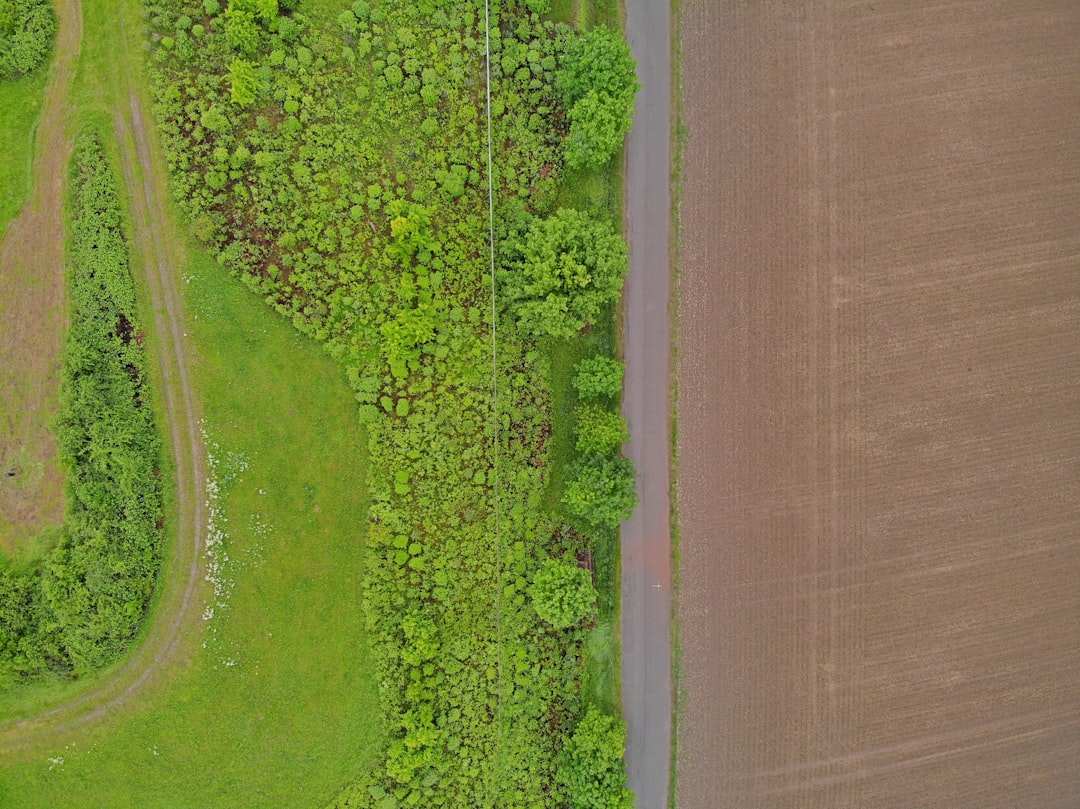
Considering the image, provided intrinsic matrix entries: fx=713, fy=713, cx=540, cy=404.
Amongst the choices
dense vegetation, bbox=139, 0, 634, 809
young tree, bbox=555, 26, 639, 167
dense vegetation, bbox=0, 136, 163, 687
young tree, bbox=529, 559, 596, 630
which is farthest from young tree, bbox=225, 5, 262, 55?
young tree, bbox=529, 559, 596, 630

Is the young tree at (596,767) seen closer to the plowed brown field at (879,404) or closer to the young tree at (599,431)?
the plowed brown field at (879,404)

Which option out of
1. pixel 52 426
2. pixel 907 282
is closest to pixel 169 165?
pixel 52 426

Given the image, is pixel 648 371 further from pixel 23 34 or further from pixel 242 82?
pixel 23 34

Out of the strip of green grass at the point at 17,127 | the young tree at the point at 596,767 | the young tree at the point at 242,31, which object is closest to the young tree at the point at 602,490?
the young tree at the point at 596,767

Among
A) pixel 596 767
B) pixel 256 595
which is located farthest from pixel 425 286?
pixel 596 767

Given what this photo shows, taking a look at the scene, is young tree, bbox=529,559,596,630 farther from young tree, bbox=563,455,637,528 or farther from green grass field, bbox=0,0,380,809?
green grass field, bbox=0,0,380,809

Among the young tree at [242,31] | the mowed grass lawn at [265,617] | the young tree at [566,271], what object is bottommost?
the mowed grass lawn at [265,617]

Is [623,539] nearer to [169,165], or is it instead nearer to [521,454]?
[521,454]
